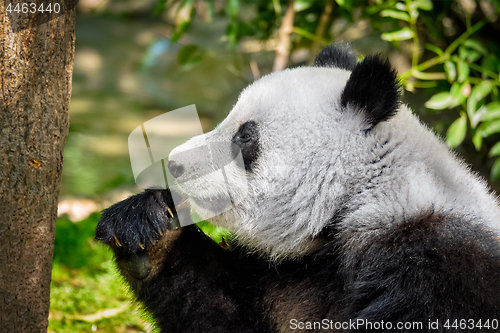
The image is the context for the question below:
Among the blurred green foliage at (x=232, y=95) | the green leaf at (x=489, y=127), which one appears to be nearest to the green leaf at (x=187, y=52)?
the blurred green foliage at (x=232, y=95)

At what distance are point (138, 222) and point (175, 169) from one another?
1.15 feet

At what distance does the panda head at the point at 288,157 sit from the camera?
2.13m

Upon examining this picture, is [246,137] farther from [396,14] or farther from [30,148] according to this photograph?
[396,14]

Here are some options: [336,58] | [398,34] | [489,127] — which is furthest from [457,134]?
[336,58]

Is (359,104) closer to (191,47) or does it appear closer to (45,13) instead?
(45,13)

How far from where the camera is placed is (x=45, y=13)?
5.93 feet

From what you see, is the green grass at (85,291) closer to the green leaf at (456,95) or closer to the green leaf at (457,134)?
the green leaf at (457,134)

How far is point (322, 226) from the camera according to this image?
2.19 meters

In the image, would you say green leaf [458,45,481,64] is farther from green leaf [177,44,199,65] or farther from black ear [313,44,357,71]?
green leaf [177,44,199,65]

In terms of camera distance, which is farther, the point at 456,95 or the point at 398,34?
the point at 456,95

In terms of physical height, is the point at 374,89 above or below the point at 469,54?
above

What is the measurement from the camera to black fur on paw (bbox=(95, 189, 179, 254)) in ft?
7.35

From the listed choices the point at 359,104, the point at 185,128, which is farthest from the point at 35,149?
the point at 185,128

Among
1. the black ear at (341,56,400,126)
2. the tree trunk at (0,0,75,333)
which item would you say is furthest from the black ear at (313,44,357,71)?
the tree trunk at (0,0,75,333)
